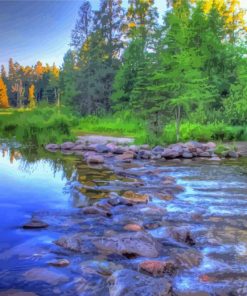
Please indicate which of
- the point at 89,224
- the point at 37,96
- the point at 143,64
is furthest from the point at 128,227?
the point at 37,96

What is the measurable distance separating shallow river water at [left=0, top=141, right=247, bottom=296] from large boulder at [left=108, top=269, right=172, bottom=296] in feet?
0.33

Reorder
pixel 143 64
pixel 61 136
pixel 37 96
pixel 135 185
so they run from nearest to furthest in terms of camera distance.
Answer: pixel 135 185, pixel 61 136, pixel 143 64, pixel 37 96

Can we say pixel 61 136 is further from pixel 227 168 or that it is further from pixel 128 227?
pixel 128 227

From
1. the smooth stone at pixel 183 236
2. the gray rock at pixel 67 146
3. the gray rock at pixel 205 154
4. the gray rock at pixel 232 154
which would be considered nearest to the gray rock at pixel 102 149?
the gray rock at pixel 67 146

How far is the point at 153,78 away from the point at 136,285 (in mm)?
12682

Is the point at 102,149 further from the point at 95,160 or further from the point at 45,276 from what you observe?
the point at 45,276

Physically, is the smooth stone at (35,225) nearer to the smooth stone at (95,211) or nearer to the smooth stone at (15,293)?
the smooth stone at (95,211)

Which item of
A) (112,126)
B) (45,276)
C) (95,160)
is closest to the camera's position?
(45,276)

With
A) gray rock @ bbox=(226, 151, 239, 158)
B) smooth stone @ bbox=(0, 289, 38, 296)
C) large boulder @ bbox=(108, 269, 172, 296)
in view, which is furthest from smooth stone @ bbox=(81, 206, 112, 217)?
gray rock @ bbox=(226, 151, 239, 158)

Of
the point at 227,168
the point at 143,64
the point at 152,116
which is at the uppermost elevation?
the point at 143,64

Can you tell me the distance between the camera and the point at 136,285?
337 centimetres

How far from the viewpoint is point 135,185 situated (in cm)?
785

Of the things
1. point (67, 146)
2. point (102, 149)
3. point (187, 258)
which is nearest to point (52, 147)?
point (67, 146)

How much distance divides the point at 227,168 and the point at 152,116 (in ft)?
22.8
